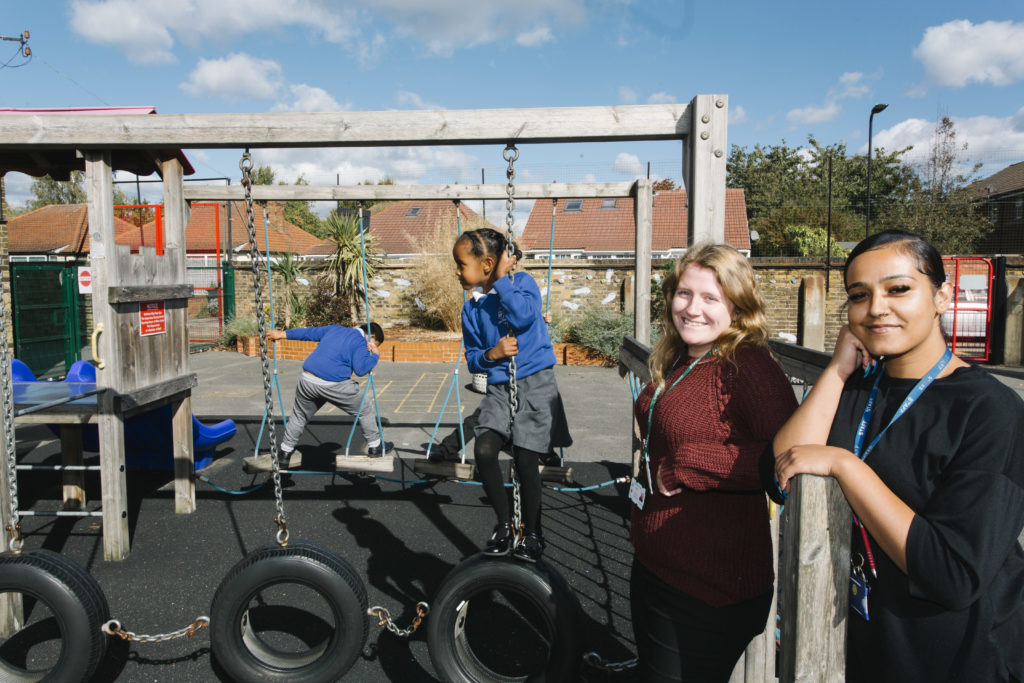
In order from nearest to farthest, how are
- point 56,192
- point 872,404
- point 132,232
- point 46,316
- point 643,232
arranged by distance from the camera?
point 872,404, point 643,232, point 46,316, point 132,232, point 56,192

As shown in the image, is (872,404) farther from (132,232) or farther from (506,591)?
(132,232)

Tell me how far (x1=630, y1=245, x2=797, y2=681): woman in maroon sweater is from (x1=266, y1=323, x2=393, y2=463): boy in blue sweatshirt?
3.90 meters

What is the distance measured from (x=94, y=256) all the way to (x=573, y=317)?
1165cm

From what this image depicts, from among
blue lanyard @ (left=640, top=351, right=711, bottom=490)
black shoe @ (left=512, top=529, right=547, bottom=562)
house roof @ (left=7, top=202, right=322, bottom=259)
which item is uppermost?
house roof @ (left=7, top=202, right=322, bottom=259)

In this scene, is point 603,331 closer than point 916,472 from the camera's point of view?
No

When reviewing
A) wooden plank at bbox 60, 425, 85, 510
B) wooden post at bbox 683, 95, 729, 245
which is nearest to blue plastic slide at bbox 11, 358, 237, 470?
wooden plank at bbox 60, 425, 85, 510

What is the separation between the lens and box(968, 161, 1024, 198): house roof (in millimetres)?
30156

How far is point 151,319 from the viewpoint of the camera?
4.29m

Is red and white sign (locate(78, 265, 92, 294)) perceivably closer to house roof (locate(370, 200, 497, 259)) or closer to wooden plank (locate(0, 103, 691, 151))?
wooden plank (locate(0, 103, 691, 151))

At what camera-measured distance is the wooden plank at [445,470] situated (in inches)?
169

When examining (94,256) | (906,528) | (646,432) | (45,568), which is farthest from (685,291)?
(94,256)

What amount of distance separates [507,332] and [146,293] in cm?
239

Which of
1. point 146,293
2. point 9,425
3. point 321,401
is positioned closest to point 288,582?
point 9,425

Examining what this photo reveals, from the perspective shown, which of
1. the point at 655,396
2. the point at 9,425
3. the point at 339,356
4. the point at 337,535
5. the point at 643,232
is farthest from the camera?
the point at 339,356
